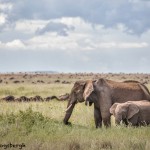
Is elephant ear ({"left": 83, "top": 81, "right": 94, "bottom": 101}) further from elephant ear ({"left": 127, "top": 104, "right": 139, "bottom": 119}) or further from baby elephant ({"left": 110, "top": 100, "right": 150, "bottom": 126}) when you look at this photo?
elephant ear ({"left": 127, "top": 104, "right": 139, "bottom": 119})

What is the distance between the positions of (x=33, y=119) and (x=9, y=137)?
2713 mm

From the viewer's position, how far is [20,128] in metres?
14.3

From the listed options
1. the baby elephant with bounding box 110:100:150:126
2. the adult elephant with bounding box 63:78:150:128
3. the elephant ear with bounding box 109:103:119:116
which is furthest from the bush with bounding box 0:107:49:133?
the baby elephant with bounding box 110:100:150:126

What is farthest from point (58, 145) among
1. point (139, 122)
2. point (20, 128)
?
point (139, 122)

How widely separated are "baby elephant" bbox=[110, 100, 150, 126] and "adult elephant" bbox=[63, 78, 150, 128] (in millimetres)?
581

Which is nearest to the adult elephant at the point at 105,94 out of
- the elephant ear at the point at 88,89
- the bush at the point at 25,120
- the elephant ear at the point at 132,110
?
the elephant ear at the point at 88,89

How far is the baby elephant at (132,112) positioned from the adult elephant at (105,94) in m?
0.58

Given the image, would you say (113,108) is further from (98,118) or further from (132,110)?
(98,118)

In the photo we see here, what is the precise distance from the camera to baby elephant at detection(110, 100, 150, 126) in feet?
47.7

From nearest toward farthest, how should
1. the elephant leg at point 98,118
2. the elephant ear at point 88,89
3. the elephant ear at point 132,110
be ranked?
the elephant ear at point 132,110
the elephant ear at point 88,89
the elephant leg at point 98,118

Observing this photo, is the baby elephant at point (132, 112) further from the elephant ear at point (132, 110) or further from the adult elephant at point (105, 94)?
the adult elephant at point (105, 94)

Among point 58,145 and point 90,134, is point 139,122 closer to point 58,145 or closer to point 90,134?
point 90,134

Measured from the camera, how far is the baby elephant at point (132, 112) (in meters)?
14.5

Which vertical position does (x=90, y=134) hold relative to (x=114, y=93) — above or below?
below
